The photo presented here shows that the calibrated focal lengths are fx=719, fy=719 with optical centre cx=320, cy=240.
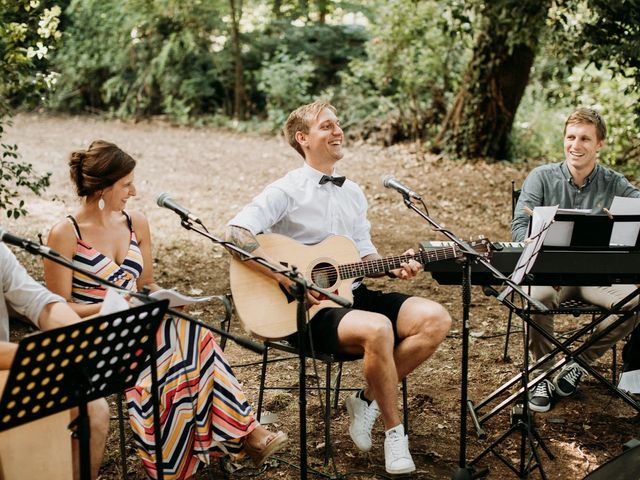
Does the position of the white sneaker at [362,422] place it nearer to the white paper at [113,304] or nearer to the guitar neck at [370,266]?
the guitar neck at [370,266]

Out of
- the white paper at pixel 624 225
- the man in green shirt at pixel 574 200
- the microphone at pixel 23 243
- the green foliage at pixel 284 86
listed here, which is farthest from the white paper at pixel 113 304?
the green foliage at pixel 284 86

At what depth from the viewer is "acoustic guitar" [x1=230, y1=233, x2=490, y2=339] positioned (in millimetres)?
3432

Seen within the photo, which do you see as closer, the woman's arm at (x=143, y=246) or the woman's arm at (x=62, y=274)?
the woman's arm at (x=62, y=274)

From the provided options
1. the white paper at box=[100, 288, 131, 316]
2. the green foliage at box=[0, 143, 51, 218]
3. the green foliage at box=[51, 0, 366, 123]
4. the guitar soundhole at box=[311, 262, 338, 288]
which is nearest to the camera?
the white paper at box=[100, 288, 131, 316]

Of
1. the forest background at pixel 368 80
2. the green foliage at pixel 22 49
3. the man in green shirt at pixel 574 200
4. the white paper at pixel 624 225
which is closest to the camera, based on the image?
the white paper at pixel 624 225

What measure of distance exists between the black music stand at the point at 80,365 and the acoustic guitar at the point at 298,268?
90 centimetres

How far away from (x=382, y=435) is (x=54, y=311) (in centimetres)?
186

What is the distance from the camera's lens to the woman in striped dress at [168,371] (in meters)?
3.11

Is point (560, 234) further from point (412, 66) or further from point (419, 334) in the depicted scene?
point (412, 66)

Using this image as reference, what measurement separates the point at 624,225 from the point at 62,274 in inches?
107

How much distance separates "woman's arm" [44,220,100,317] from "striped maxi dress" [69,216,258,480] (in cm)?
41

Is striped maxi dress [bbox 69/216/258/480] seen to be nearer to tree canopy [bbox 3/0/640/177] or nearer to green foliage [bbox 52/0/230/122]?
tree canopy [bbox 3/0/640/177]

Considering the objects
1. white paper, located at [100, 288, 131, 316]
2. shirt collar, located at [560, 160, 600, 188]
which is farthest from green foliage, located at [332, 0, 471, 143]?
white paper, located at [100, 288, 131, 316]

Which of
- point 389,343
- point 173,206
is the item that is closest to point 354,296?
point 389,343
